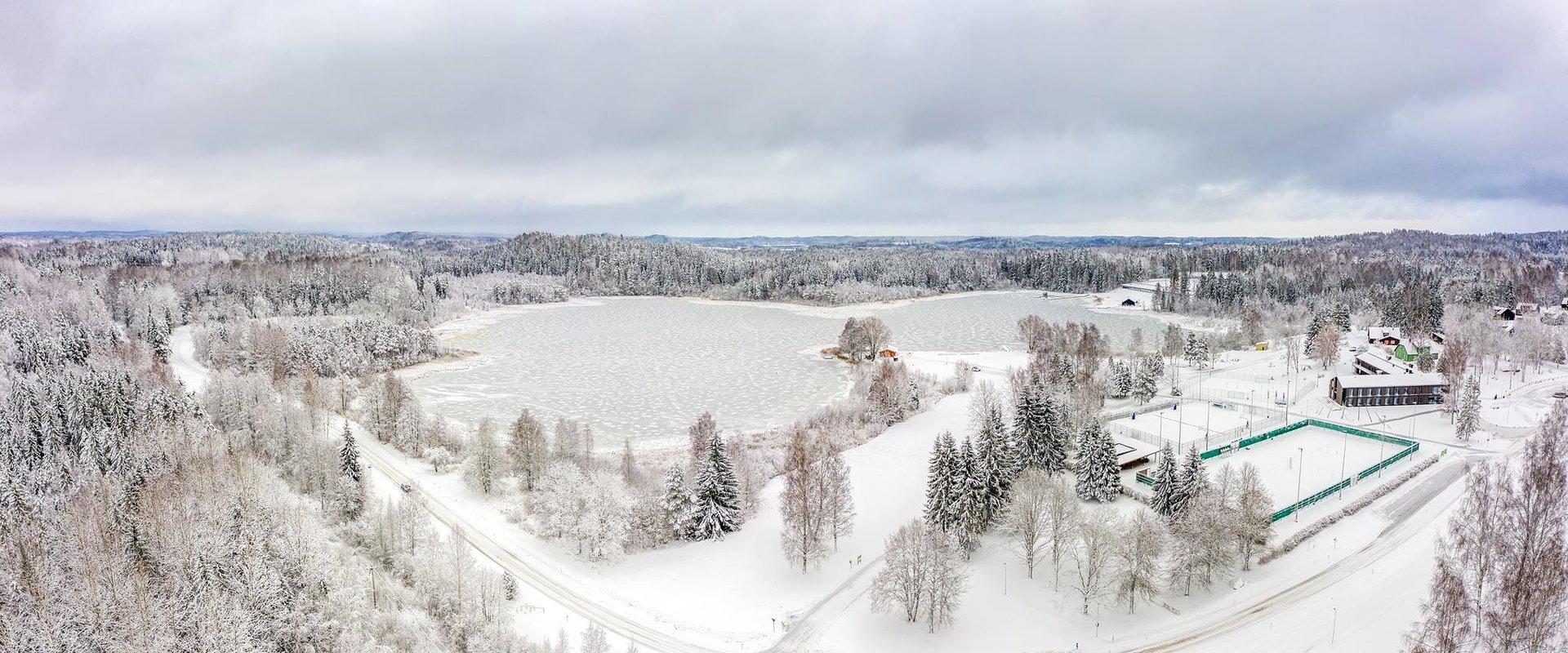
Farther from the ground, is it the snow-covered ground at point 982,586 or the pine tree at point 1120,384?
the pine tree at point 1120,384

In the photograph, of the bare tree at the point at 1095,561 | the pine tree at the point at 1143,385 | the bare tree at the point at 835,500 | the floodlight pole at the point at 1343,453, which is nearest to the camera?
the bare tree at the point at 1095,561

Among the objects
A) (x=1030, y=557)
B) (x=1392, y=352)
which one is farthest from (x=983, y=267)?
(x=1030, y=557)

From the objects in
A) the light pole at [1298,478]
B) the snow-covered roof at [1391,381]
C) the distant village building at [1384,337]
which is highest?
the distant village building at [1384,337]

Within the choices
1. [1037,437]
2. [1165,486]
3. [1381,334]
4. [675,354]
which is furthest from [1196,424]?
[675,354]

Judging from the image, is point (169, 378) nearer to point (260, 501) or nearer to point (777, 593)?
point (260, 501)

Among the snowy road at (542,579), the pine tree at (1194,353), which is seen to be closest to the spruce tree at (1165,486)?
the snowy road at (542,579)

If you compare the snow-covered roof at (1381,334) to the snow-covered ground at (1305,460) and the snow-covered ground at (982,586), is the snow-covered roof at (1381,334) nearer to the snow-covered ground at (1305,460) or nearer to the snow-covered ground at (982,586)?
the snow-covered ground at (982,586)

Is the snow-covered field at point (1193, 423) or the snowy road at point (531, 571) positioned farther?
the snow-covered field at point (1193, 423)

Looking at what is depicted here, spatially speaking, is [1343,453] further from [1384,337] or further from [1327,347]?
[1384,337]
